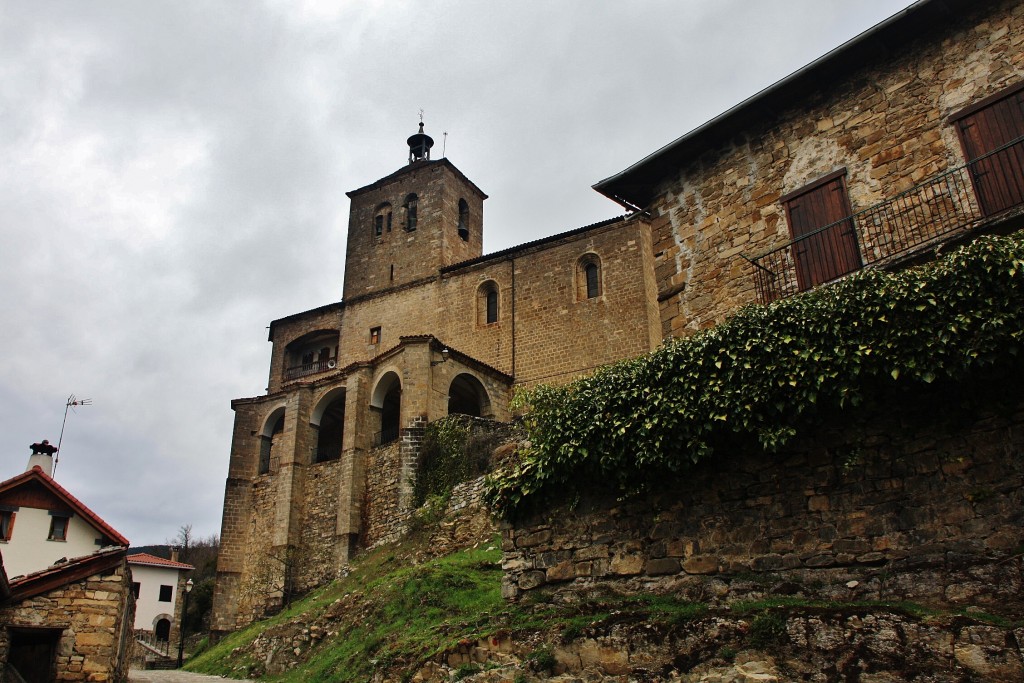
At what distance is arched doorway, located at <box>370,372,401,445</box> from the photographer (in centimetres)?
2845

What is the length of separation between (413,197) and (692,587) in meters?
32.7

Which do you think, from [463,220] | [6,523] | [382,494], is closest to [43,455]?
[6,523]

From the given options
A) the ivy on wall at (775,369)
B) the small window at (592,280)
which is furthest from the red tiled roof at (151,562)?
the ivy on wall at (775,369)

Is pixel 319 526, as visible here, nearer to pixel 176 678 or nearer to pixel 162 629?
pixel 176 678

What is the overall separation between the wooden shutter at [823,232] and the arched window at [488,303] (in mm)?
21814

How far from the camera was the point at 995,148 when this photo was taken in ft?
29.4

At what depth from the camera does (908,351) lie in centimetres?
750

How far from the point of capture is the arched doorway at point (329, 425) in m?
30.8

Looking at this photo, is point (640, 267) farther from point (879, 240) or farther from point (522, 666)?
point (522, 666)

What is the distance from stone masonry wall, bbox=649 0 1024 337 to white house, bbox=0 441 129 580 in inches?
516

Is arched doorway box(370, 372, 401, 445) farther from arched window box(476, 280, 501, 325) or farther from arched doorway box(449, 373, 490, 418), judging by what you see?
arched window box(476, 280, 501, 325)

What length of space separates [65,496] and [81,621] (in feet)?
16.9

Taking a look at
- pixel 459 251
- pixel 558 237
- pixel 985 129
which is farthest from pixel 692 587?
pixel 459 251

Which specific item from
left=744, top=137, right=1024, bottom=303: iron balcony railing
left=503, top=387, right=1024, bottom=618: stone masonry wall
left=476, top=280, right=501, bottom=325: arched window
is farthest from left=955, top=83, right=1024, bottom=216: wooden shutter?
left=476, top=280, right=501, bottom=325: arched window
